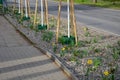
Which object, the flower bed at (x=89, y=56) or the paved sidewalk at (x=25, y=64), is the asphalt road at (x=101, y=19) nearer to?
the flower bed at (x=89, y=56)

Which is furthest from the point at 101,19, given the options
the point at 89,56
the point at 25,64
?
the point at 25,64

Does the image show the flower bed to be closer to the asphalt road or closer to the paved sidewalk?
the paved sidewalk

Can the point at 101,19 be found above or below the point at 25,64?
above

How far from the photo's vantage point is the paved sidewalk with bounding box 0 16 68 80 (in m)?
7.83

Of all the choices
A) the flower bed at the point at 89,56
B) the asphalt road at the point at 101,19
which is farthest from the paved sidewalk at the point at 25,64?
the asphalt road at the point at 101,19

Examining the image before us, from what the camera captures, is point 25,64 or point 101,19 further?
point 101,19

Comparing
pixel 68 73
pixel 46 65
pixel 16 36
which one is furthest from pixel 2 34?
pixel 68 73

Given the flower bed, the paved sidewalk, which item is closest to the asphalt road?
the flower bed

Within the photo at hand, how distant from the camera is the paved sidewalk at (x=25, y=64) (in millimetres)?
7828

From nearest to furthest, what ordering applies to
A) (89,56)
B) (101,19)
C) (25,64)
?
(25,64) < (89,56) < (101,19)

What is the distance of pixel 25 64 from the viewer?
29.6 feet

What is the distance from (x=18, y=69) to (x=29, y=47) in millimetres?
3083

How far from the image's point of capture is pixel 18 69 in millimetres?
8484

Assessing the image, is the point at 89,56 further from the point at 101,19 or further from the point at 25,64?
the point at 101,19
